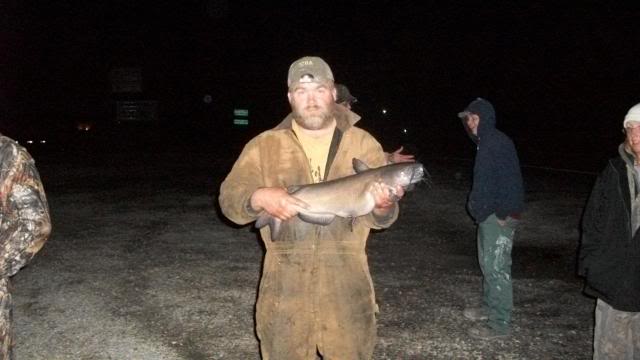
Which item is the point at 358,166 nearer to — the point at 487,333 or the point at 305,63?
the point at 305,63

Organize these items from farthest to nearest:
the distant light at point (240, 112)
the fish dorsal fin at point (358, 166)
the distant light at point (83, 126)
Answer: the distant light at point (240, 112), the distant light at point (83, 126), the fish dorsal fin at point (358, 166)

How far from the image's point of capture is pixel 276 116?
36.1 meters

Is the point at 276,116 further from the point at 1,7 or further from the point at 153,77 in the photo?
the point at 1,7

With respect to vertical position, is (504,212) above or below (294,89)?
below

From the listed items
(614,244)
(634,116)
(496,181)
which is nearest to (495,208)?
(496,181)

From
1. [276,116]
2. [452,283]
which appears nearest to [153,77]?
[276,116]

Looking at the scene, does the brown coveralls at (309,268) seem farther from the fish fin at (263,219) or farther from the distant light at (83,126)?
the distant light at (83,126)

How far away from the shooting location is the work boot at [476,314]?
5.93m

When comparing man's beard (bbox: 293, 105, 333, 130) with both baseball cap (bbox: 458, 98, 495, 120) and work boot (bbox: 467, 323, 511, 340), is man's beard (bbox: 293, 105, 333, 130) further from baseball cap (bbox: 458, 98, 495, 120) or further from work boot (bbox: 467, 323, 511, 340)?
work boot (bbox: 467, 323, 511, 340)

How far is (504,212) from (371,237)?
461 centimetres

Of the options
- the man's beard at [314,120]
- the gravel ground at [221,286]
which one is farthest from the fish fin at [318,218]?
the gravel ground at [221,286]

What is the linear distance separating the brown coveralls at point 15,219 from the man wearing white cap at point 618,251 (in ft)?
12.4

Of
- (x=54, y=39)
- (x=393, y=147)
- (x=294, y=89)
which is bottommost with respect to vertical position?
(x=393, y=147)

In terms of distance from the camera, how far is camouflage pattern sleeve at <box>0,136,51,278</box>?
2.67 metres
